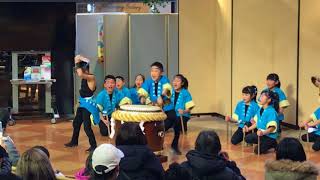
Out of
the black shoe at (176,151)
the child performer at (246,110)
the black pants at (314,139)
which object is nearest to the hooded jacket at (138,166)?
the black shoe at (176,151)

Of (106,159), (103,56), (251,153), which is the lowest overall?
(251,153)

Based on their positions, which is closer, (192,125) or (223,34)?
(192,125)

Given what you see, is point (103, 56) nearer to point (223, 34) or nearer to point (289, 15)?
point (223, 34)

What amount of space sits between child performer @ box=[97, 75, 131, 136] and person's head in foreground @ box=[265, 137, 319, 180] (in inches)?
193

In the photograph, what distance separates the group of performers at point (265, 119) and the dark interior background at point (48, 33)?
406 cm

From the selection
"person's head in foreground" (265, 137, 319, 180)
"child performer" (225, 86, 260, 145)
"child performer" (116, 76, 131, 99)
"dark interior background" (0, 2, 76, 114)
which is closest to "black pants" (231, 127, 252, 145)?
"child performer" (225, 86, 260, 145)

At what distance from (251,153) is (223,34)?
3532 millimetres

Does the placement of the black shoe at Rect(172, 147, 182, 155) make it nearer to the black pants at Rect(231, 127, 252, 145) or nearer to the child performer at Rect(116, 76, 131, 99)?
the black pants at Rect(231, 127, 252, 145)

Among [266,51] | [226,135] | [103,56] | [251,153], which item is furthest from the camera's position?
[103,56]

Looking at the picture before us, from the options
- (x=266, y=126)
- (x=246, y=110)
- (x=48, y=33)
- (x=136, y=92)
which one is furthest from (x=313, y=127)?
(x=48, y=33)

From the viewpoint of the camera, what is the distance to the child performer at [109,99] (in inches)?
328

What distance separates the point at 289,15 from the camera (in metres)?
8.94

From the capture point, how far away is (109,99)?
28.1ft

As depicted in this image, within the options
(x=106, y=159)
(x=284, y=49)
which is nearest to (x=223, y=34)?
(x=284, y=49)
